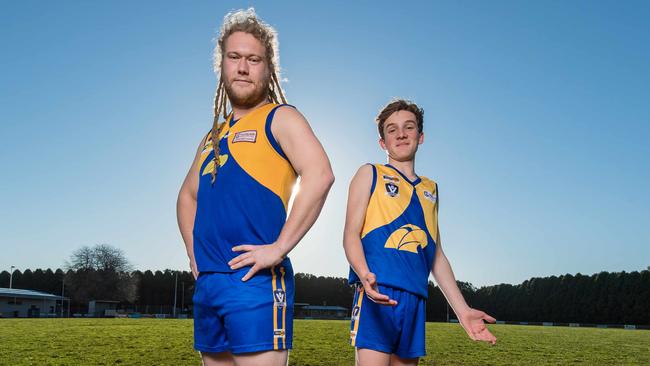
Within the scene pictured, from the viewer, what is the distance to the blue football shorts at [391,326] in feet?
13.2

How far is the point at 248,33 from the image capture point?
3.41m

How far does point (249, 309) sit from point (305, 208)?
0.56 m

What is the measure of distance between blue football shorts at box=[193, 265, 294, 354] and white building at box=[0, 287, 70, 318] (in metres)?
93.5

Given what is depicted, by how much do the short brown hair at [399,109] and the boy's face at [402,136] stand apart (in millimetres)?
49

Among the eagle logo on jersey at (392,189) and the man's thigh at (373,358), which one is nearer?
the man's thigh at (373,358)

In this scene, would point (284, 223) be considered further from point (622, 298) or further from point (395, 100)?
point (622, 298)

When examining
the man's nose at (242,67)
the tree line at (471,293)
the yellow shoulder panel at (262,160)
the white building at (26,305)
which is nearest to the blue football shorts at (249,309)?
the yellow shoulder panel at (262,160)

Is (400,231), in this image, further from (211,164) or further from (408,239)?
(211,164)

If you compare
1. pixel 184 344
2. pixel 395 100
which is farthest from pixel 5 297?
pixel 395 100

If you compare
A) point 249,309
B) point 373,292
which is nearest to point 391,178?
point 373,292

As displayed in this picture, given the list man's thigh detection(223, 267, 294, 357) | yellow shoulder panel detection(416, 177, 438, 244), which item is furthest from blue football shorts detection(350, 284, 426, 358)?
man's thigh detection(223, 267, 294, 357)

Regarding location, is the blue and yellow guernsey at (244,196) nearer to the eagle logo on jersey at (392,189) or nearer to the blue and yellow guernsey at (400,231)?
the blue and yellow guernsey at (400,231)

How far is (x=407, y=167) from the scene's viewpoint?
4648 millimetres

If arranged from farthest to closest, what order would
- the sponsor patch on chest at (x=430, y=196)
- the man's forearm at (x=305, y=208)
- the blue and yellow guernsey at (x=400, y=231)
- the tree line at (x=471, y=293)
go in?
the tree line at (x=471, y=293) → the sponsor patch on chest at (x=430, y=196) → the blue and yellow guernsey at (x=400, y=231) → the man's forearm at (x=305, y=208)
